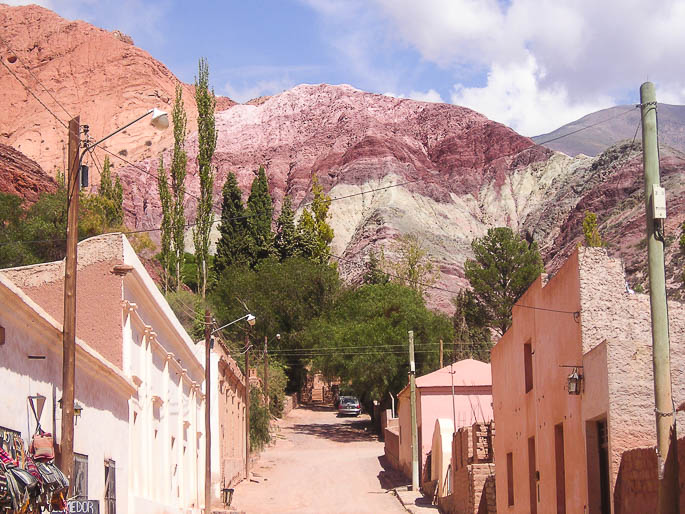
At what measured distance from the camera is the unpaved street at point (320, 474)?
34906 millimetres

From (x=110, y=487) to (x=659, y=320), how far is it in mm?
11177

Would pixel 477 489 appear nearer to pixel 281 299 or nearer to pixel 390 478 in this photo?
pixel 390 478

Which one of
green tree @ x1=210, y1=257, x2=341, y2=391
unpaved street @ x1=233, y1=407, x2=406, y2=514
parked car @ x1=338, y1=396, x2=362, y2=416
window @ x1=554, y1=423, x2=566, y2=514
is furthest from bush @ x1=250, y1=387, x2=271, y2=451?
window @ x1=554, y1=423, x2=566, y2=514

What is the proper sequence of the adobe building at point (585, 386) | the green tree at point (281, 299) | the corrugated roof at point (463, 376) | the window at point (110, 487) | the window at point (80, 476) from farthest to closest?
the green tree at point (281, 299) → the corrugated roof at point (463, 376) → the window at point (110, 487) → the window at point (80, 476) → the adobe building at point (585, 386)

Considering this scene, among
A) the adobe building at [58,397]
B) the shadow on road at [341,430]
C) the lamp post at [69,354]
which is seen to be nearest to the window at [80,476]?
the adobe building at [58,397]

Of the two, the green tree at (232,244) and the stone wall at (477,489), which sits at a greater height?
the green tree at (232,244)

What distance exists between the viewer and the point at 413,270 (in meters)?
93.4

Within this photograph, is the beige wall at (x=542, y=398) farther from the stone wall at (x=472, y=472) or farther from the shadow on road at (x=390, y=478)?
the shadow on road at (x=390, y=478)

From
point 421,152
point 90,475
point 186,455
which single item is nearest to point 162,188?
point 186,455

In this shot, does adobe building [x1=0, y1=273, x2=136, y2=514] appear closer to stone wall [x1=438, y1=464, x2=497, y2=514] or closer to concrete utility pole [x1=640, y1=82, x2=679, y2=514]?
concrete utility pole [x1=640, y1=82, x2=679, y2=514]

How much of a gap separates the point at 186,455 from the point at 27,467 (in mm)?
18512

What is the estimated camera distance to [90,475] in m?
16.8

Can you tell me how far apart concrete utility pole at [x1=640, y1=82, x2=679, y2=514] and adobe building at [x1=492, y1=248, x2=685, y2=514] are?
1.32m

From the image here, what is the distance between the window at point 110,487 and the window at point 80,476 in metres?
1.67
